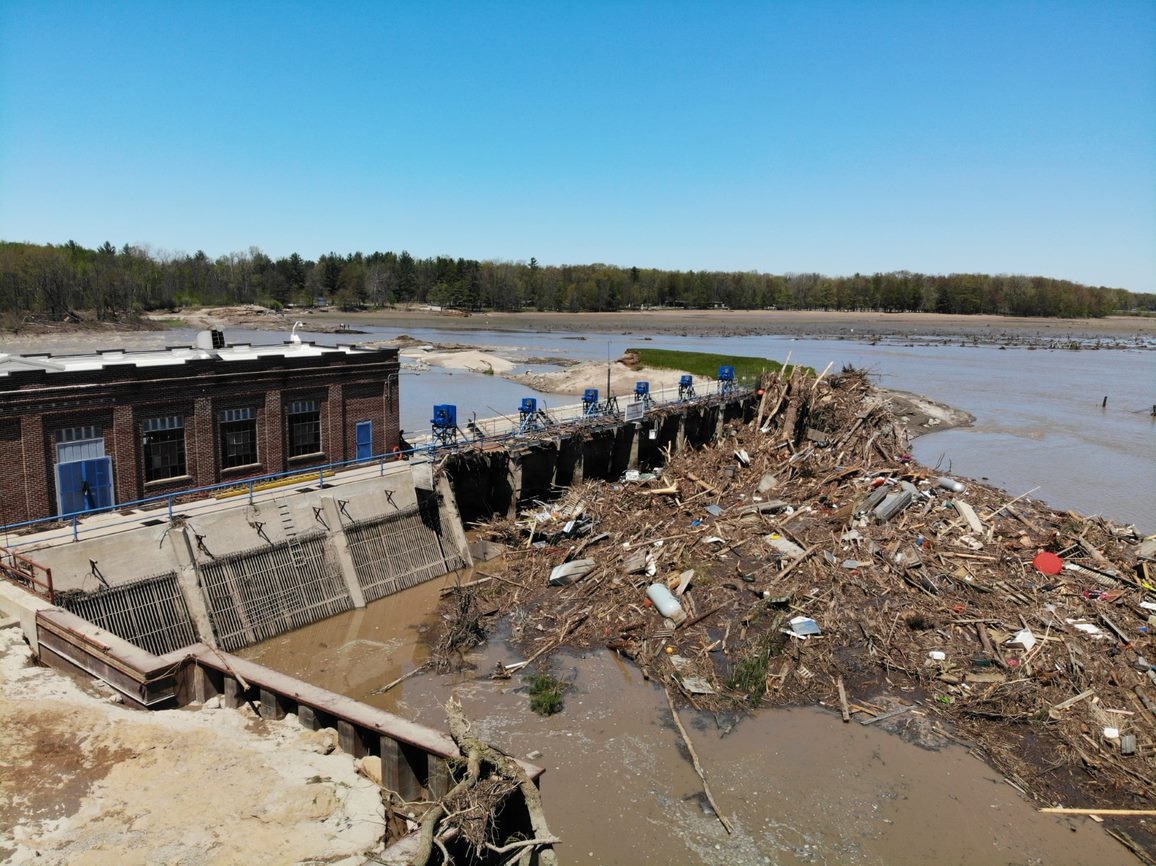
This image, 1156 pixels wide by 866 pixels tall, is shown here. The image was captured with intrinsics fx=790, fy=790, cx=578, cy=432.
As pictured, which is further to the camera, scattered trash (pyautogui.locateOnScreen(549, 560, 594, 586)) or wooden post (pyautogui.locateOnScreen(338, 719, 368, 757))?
scattered trash (pyautogui.locateOnScreen(549, 560, 594, 586))

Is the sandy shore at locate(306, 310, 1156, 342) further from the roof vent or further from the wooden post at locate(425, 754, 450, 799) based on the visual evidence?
the wooden post at locate(425, 754, 450, 799)

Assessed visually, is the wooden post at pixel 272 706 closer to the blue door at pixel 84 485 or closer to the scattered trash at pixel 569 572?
the blue door at pixel 84 485

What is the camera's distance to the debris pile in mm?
16109

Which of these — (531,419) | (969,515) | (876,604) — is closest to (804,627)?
(876,604)

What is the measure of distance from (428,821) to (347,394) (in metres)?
18.9

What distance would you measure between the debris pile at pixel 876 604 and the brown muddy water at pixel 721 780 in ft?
2.65

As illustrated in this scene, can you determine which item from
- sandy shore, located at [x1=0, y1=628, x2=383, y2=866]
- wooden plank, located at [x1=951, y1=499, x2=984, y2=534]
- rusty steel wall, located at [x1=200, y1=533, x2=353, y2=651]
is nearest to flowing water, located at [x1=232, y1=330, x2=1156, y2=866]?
rusty steel wall, located at [x1=200, y1=533, x2=353, y2=651]

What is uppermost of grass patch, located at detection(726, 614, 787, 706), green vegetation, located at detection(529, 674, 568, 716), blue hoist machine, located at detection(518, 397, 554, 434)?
blue hoist machine, located at detection(518, 397, 554, 434)

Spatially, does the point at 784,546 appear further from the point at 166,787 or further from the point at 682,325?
the point at 682,325

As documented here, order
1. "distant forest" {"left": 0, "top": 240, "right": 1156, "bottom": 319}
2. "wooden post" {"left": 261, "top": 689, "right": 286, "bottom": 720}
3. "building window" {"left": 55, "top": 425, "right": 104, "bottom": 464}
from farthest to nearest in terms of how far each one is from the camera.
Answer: "distant forest" {"left": 0, "top": 240, "right": 1156, "bottom": 319}, "building window" {"left": 55, "top": 425, "right": 104, "bottom": 464}, "wooden post" {"left": 261, "top": 689, "right": 286, "bottom": 720}

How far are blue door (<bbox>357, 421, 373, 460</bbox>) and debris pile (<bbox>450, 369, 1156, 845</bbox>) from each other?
5.02 metres

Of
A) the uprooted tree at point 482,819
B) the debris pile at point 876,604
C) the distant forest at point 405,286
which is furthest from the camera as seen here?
the distant forest at point 405,286

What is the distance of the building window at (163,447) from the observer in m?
20.8

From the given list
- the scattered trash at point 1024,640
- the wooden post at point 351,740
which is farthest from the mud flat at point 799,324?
the wooden post at point 351,740
